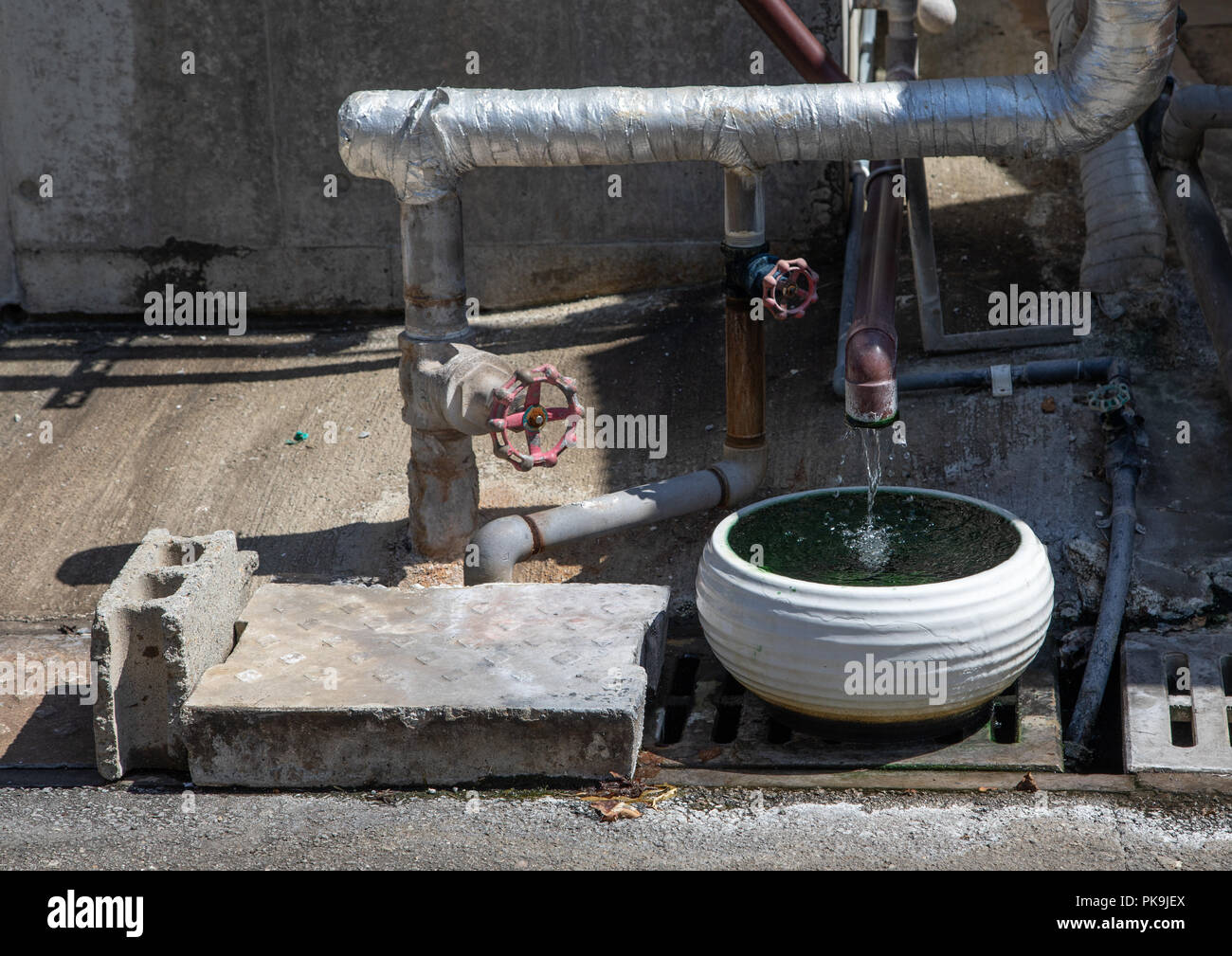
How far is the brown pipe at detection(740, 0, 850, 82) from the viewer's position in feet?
20.7

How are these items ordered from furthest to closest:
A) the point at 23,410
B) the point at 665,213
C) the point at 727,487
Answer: the point at 665,213, the point at 23,410, the point at 727,487

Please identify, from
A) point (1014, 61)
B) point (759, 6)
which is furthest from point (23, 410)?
point (1014, 61)

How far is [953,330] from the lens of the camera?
21.7 feet

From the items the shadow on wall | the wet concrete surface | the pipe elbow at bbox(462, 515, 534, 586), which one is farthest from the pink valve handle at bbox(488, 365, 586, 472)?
the wet concrete surface

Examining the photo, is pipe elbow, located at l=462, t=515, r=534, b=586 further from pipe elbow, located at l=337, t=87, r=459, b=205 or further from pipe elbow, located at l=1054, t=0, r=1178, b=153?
pipe elbow, located at l=1054, t=0, r=1178, b=153

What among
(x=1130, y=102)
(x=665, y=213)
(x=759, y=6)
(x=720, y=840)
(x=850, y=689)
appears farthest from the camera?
(x=665, y=213)

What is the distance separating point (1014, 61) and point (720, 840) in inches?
263

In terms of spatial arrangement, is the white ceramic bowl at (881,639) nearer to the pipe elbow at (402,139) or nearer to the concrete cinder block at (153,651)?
the concrete cinder block at (153,651)

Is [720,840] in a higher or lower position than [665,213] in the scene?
lower

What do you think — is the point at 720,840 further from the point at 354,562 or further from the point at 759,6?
the point at 759,6

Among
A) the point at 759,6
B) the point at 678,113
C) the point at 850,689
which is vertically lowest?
the point at 850,689

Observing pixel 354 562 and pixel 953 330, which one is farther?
pixel 953 330

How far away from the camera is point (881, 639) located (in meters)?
4.16

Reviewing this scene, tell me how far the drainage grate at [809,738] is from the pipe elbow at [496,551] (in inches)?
32.4
